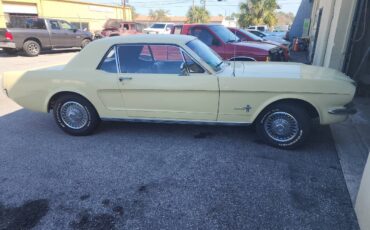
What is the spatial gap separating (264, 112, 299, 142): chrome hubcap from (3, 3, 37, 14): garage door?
28.2m

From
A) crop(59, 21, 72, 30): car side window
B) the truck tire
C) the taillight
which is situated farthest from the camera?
crop(59, 21, 72, 30): car side window

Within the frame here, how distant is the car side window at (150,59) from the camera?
414cm

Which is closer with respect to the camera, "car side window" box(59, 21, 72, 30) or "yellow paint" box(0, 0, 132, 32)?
"car side window" box(59, 21, 72, 30)

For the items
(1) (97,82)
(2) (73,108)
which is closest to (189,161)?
(1) (97,82)

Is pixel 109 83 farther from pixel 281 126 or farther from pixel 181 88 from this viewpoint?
pixel 281 126

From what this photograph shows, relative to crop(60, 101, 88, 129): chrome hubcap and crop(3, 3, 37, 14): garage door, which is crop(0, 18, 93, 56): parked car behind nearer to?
crop(60, 101, 88, 129): chrome hubcap

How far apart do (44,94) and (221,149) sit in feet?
9.41

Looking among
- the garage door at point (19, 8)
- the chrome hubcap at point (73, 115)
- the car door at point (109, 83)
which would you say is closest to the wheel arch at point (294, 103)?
the car door at point (109, 83)

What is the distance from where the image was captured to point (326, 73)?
415 cm

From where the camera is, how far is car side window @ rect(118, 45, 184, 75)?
4.14 meters

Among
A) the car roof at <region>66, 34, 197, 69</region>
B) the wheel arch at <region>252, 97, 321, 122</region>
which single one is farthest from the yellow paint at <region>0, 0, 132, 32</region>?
the wheel arch at <region>252, 97, 321, 122</region>

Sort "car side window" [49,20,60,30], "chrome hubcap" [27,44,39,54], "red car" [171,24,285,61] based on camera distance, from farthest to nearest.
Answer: "car side window" [49,20,60,30] → "chrome hubcap" [27,44,39,54] → "red car" [171,24,285,61]

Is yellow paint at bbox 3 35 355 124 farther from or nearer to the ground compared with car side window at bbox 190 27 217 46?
nearer to the ground

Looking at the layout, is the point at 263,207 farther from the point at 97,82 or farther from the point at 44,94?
the point at 44,94
